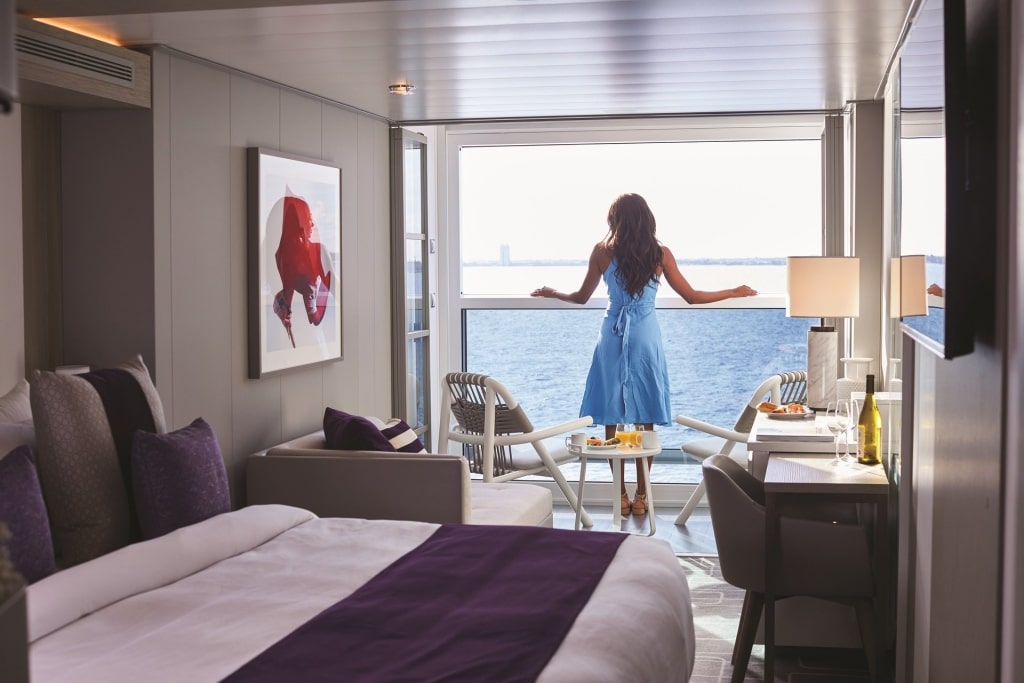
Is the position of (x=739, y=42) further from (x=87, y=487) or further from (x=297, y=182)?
(x=87, y=487)

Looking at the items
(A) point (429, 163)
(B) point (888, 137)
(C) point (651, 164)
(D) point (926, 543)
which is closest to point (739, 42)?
(B) point (888, 137)

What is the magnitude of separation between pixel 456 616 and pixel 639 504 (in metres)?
4.01

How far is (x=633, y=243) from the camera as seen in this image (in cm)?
619

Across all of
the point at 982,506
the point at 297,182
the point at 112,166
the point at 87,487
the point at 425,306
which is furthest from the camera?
the point at 425,306

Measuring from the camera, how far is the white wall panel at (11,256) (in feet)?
12.2

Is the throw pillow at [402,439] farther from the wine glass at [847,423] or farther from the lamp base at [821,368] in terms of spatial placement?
the lamp base at [821,368]

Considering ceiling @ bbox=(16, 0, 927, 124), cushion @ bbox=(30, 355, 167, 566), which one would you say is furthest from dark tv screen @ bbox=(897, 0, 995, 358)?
cushion @ bbox=(30, 355, 167, 566)

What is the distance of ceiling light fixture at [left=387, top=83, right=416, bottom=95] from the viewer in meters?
5.08

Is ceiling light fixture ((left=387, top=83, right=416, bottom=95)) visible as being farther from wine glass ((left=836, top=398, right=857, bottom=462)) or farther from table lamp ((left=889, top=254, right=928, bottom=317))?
table lamp ((left=889, top=254, right=928, bottom=317))

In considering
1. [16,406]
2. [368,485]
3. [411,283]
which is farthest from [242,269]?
[411,283]

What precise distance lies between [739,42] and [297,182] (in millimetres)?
2180

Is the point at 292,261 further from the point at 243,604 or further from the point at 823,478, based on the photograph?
the point at 823,478

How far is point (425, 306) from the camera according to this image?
6.81 metres

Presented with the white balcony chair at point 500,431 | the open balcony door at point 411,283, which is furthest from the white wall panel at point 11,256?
the open balcony door at point 411,283
